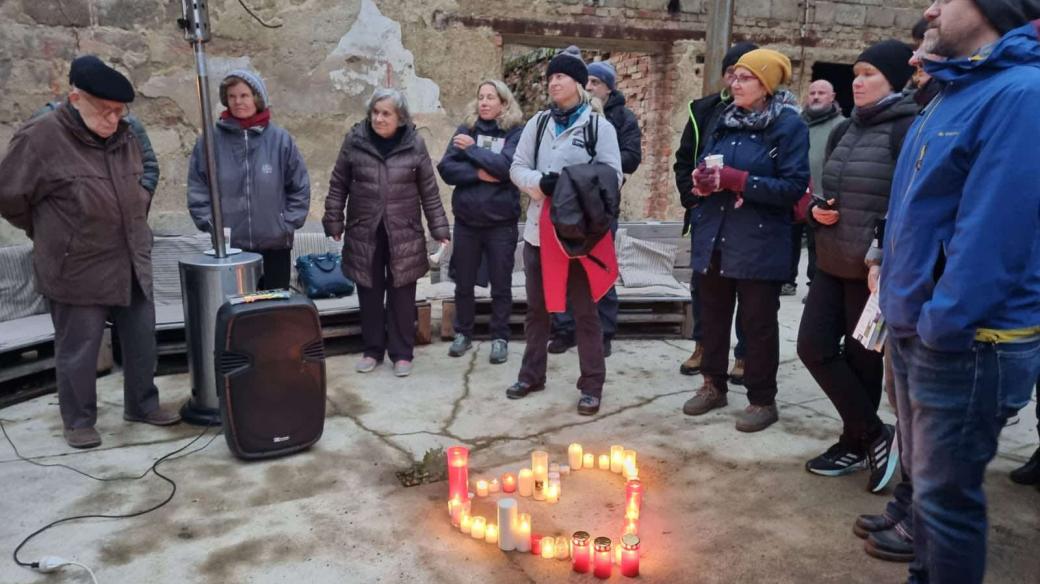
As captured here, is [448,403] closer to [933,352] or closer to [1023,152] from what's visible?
[933,352]

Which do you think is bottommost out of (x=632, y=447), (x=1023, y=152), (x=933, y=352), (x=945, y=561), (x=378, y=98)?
(x=632, y=447)

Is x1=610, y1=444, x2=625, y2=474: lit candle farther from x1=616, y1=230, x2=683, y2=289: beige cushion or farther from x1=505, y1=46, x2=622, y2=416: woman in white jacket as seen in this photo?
x1=616, y1=230, x2=683, y2=289: beige cushion

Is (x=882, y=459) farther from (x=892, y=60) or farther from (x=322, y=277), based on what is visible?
(x=322, y=277)

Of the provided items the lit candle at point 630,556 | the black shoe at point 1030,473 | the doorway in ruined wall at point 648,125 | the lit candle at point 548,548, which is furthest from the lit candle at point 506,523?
the doorway in ruined wall at point 648,125

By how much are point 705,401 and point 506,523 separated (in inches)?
71.4

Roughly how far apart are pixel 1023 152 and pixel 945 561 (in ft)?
3.68

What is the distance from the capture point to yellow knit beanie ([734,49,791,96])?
3.48 metres

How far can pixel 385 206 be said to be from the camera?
179 inches

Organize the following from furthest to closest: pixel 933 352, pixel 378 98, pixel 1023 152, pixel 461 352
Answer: pixel 461 352 < pixel 378 98 < pixel 933 352 < pixel 1023 152

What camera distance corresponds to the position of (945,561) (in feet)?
6.70

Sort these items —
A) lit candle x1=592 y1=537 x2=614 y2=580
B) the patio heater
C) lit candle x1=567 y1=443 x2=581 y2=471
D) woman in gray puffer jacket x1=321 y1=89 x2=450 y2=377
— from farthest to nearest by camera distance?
woman in gray puffer jacket x1=321 y1=89 x2=450 y2=377, the patio heater, lit candle x1=567 y1=443 x2=581 y2=471, lit candle x1=592 y1=537 x2=614 y2=580

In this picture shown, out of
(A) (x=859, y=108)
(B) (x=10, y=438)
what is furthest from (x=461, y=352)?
(A) (x=859, y=108)

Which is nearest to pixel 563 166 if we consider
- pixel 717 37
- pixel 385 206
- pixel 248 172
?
pixel 385 206

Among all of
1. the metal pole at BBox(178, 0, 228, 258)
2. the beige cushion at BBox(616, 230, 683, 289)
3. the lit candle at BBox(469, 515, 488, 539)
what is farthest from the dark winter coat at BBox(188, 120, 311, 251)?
the beige cushion at BBox(616, 230, 683, 289)
